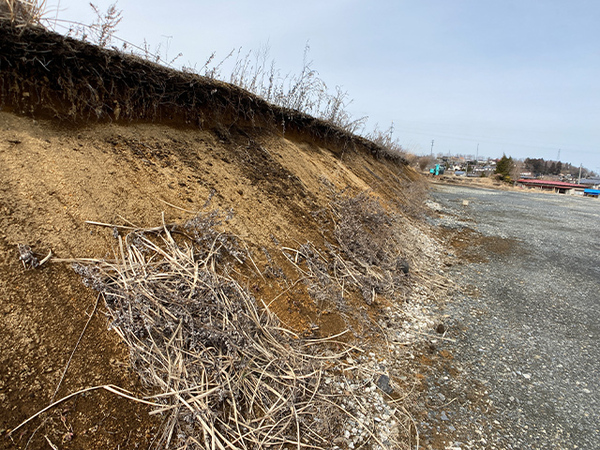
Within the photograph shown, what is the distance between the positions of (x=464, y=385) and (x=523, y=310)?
2.51 meters

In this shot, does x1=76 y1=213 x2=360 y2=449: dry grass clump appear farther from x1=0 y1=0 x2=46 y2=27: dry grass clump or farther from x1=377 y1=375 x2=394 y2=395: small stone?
x1=0 y1=0 x2=46 y2=27: dry grass clump

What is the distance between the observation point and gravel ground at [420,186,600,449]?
2615mm

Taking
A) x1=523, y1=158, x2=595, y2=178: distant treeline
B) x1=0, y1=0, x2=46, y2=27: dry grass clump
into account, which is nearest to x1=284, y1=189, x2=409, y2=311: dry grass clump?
x1=0, y1=0, x2=46, y2=27: dry grass clump

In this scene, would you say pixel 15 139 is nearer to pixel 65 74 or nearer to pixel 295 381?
pixel 65 74

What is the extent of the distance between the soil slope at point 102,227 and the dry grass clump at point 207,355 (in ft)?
0.45

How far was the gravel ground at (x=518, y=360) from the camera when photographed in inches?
103

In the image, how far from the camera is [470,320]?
437 cm

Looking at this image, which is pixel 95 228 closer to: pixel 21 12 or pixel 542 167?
pixel 21 12

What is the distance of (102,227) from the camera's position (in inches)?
108

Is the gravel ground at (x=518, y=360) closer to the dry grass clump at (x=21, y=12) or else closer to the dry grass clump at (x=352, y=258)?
the dry grass clump at (x=352, y=258)

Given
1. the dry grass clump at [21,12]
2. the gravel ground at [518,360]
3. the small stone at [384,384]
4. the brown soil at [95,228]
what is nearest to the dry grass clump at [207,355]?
the brown soil at [95,228]

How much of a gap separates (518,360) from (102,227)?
4410 mm

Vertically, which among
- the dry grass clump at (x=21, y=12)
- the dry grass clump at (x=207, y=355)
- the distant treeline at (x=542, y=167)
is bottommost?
the dry grass clump at (x=207, y=355)

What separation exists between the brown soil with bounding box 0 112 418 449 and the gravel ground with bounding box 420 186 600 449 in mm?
1163
